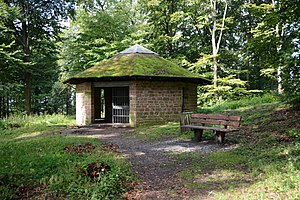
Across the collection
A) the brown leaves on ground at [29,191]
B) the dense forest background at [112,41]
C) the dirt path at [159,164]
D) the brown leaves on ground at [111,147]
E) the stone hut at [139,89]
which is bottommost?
the brown leaves on ground at [29,191]

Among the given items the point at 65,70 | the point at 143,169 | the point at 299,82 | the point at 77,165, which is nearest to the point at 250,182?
the point at 143,169

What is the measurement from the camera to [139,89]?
12.9 m

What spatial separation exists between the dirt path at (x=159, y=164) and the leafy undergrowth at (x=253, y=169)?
0.85 ft

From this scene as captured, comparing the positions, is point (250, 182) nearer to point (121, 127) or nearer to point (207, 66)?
point (121, 127)

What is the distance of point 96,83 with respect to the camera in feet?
45.3

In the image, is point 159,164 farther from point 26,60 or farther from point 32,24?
point 32,24

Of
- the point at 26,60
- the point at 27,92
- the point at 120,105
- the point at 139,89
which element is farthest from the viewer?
the point at 27,92

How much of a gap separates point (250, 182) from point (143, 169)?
2256 millimetres

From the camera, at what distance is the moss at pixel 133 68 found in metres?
12.9

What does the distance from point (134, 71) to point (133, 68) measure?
508 millimetres

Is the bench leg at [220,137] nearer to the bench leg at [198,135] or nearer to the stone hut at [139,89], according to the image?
the bench leg at [198,135]

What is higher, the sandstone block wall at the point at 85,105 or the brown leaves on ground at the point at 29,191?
the sandstone block wall at the point at 85,105

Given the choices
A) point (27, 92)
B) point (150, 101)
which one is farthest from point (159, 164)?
point (27, 92)

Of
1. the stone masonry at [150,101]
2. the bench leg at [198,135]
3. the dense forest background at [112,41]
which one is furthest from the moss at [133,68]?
the dense forest background at [112,41]
